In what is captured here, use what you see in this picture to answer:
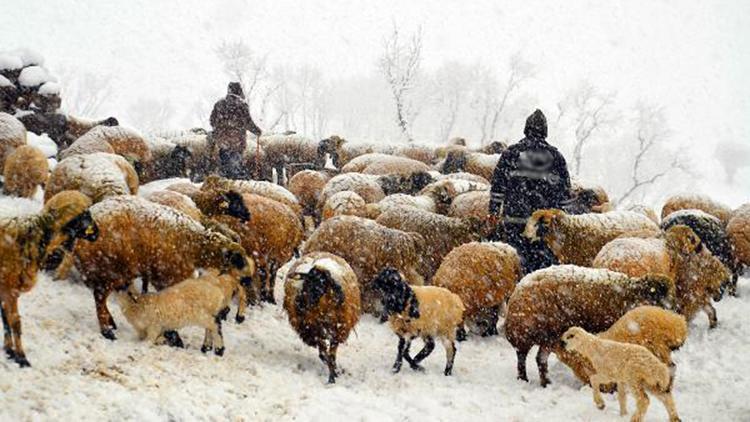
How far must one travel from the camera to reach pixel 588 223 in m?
10.3

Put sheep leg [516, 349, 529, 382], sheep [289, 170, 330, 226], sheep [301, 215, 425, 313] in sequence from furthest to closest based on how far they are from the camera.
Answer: sheep [289, 170, 330, 226], sheep [301, 215, 425, 313], sheep leg [516, 349, 529, 382]

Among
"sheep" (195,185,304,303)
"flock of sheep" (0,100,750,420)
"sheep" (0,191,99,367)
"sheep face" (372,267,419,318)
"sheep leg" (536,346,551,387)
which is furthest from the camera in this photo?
"sheep" (195,185,304,303)

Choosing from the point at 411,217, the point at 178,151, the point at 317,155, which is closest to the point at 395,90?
the point at 317,155

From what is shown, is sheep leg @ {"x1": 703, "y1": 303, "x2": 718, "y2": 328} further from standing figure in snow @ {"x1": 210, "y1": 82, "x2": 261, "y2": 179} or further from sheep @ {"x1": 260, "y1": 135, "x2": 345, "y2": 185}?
sheep @ {"x1": 260, "y1": 135, "x2": 345, "y2": 185}

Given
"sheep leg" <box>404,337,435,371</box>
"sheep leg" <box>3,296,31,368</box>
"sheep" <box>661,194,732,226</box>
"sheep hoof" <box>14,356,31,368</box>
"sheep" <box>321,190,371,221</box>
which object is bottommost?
"sheep leg" <box>404,337,435,371</box>

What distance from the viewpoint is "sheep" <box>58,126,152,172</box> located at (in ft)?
43.0

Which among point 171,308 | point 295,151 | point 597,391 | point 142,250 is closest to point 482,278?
point 597,391

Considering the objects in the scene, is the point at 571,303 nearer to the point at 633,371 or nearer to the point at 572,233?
the point at 633,371

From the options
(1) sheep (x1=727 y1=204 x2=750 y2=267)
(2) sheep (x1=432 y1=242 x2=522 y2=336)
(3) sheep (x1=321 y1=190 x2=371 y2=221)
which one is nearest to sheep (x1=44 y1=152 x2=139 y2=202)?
(3) sheep (x1=321 y1=190 x2=371 y2=221)

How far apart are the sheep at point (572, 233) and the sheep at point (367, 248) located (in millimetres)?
1932

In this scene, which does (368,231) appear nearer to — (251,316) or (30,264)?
(251,316)

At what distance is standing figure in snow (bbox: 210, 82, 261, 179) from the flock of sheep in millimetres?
2592

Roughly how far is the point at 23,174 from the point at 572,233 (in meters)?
9.67

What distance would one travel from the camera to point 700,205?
13.8 m
